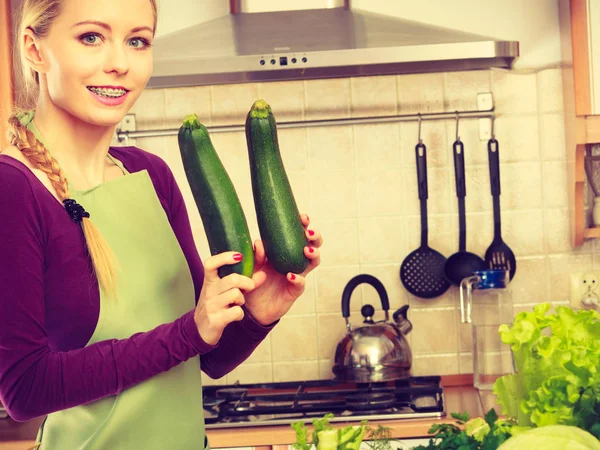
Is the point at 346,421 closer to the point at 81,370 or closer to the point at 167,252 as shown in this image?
the point at 167,252

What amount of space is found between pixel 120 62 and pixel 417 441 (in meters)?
1.21

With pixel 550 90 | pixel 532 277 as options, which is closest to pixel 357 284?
pixel 532 277

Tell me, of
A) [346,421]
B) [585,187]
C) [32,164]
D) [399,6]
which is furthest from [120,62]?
[585,187]

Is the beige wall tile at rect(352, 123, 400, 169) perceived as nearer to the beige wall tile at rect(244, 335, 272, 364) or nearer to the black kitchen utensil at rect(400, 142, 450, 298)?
the black kitchen utensil at rect(400, 142, 450, 298)

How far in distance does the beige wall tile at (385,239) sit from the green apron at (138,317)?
3.80 ft

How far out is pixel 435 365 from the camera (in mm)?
2396

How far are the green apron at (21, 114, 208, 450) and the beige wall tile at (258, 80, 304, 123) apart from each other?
3.77 ft

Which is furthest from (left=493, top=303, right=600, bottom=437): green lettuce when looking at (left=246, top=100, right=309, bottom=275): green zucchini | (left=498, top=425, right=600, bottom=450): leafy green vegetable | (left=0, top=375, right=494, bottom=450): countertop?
(left=0, top=375, right=494, bottom=450): countertop

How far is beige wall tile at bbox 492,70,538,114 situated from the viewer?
7.77 ft

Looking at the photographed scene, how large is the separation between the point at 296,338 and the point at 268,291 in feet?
4.20

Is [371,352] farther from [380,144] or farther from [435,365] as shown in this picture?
[380,144]

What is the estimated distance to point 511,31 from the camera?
2387mm

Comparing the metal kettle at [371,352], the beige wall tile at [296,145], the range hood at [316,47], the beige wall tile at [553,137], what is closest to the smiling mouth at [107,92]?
the range hood at [316,47]

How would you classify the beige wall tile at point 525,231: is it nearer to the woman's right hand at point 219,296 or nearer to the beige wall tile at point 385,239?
the beige wall tile at point 385,239
